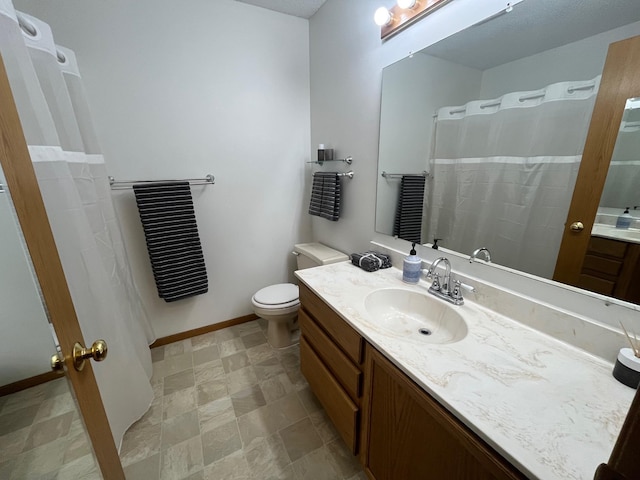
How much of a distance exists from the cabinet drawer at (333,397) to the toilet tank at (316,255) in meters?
0.60

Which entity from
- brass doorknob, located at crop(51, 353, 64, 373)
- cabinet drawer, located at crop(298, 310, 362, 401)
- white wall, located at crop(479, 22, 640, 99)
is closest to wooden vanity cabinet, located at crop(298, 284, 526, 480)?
cabinet drawer, located at crop(298, 310, 362, 401)

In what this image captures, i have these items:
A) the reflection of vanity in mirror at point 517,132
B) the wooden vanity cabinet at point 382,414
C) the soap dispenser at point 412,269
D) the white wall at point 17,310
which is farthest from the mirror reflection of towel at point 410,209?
the white wall at point 17,310

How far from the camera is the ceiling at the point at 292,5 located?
1.80 meters

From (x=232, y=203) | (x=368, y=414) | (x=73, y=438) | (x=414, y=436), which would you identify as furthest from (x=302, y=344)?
(x=232, y=203)

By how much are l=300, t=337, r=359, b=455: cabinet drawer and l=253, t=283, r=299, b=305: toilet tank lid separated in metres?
0.44

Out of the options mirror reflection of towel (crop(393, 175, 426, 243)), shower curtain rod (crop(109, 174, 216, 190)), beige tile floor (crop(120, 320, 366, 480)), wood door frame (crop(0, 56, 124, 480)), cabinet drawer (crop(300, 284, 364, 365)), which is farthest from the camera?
shower curtain rod (crop(109, 174, 216, 190))

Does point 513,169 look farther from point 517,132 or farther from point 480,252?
point 480,252

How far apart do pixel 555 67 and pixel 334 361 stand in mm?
1388

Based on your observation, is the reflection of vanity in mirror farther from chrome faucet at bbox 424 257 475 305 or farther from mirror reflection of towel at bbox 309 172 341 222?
mirror reflection of towel at bbox 309 172 341 222

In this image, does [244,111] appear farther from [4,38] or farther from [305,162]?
[4,38]

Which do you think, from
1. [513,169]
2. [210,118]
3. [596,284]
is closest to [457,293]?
[596,284]

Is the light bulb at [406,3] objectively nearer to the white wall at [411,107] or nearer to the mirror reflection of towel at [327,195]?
the white wall at [411,107]

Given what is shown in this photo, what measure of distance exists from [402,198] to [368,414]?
1081 mm

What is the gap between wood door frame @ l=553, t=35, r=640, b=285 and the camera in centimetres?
73
